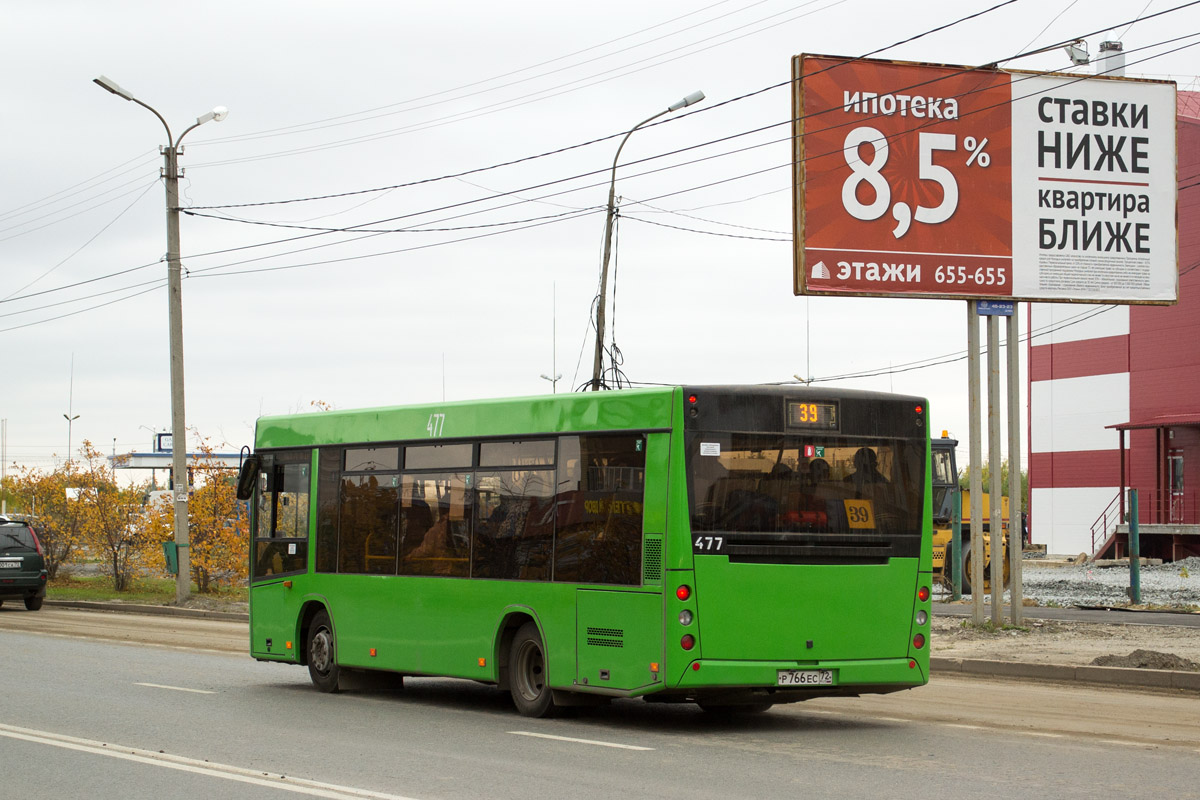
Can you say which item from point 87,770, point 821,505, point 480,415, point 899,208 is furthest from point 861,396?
point 899,208

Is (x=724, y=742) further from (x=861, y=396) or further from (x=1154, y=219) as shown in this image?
(x=1154, y=219)

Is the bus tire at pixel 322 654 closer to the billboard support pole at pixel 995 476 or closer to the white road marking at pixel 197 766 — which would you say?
the white road marking at pixel 197 766

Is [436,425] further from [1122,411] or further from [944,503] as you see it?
[1122,411]

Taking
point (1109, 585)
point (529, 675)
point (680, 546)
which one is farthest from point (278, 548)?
point (1109, 585)

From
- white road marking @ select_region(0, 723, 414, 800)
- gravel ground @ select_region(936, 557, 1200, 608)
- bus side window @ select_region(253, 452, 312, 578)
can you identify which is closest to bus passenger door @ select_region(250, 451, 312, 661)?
bus side window @ select_region(253, 452, 312, 578)

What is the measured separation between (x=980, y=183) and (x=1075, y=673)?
7803 mm

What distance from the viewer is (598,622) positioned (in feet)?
38.0

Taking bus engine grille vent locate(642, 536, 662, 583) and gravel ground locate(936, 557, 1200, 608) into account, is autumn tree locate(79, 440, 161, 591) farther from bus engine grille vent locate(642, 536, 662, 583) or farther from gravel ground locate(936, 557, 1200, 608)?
bus engine grille vent locate(642, 536, 662, 583)

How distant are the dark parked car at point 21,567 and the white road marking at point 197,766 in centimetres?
1983

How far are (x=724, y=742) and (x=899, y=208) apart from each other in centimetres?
1133

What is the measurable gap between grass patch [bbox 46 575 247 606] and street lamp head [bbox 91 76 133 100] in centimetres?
1067

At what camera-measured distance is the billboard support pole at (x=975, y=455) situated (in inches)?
803

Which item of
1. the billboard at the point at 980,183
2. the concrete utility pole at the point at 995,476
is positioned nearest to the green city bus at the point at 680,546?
the billboard at the point at 980,183

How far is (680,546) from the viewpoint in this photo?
11023 millimetres
